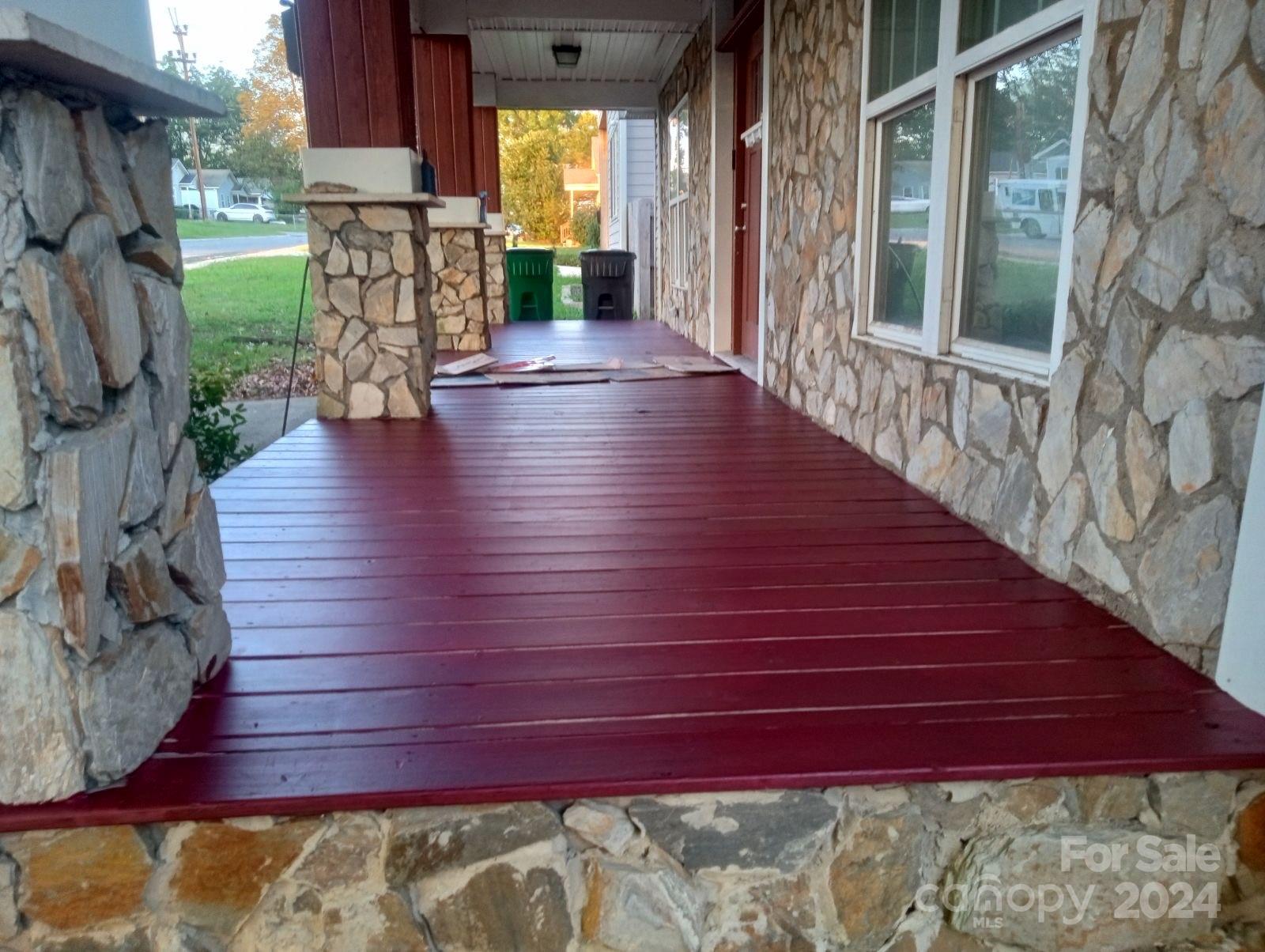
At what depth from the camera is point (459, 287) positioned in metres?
8.12

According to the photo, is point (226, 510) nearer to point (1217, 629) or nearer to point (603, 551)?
point (603, 551)

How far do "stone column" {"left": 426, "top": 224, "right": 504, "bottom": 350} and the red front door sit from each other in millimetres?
2236

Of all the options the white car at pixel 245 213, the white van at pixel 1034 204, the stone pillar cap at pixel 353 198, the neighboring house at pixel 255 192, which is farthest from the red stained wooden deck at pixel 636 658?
the white car at pixel 245 213

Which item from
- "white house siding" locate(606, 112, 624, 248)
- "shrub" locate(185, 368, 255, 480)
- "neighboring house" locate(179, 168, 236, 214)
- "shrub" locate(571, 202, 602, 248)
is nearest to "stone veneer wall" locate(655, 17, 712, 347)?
"shrub" locate(185, 368, 255, 480)

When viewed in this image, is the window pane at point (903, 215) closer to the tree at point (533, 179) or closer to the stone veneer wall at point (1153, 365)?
the stone veneer wall at point (1153, 365)

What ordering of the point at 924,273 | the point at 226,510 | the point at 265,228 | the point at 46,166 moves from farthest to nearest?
the point at 265,228 → the point at 924,273 → the point at 226,510 → the point at 46,166

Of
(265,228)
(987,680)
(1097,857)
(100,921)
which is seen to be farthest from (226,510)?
(265,228)

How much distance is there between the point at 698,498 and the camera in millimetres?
3330

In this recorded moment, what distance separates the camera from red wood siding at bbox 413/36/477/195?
797 cm

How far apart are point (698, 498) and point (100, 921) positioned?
221 centimetres

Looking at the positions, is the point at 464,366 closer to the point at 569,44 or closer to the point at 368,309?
the point at 368,309

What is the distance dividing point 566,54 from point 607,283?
356 centimetres

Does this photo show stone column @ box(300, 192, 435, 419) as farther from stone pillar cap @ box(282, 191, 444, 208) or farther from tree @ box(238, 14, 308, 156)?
tree @ box(238, 14, 308, 156)

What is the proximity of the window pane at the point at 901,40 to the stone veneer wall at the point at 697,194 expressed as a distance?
413cm
